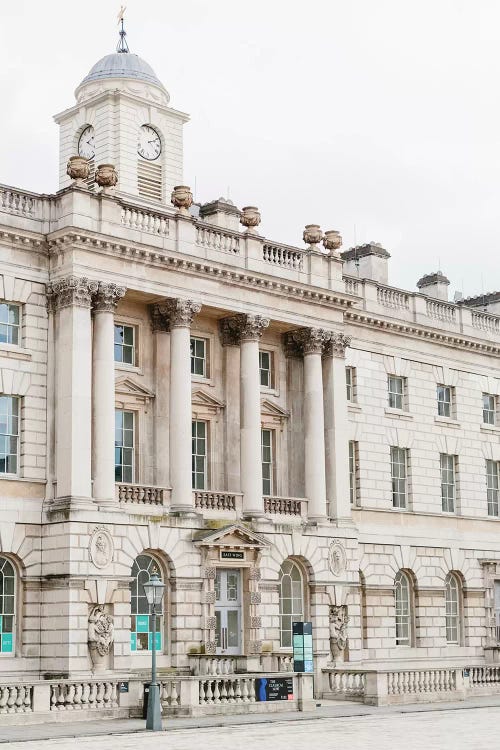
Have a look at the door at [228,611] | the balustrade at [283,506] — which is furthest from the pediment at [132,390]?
the door at [228,611]

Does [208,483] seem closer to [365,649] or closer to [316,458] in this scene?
[316,458]

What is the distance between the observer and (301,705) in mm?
35000

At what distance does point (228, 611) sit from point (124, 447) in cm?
618

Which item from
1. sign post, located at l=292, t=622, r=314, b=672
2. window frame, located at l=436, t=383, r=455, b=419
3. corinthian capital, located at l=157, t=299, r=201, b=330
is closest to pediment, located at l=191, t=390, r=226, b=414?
corinthian capital, located at l=157, t=299, r=201, b=330

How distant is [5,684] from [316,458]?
54.0 ft

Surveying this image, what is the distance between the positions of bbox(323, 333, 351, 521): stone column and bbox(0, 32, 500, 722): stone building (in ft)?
0.27

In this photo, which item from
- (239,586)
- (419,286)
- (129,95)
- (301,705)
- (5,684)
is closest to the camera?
(5,684)

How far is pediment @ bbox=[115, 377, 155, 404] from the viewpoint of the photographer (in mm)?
39969

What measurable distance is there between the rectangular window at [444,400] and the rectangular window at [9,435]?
67.0 ft

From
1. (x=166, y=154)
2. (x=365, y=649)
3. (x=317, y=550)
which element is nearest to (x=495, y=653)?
(x=365, y=649)

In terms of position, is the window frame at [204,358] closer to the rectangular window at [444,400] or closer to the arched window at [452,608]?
the rectangular window at [444,400]

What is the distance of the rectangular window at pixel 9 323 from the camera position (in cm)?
3750

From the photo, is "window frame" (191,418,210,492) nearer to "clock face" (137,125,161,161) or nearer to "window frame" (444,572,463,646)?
"clock face" (137,125,161,161)

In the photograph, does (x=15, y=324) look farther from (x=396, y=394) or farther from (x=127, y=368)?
(x=396, y=394)
